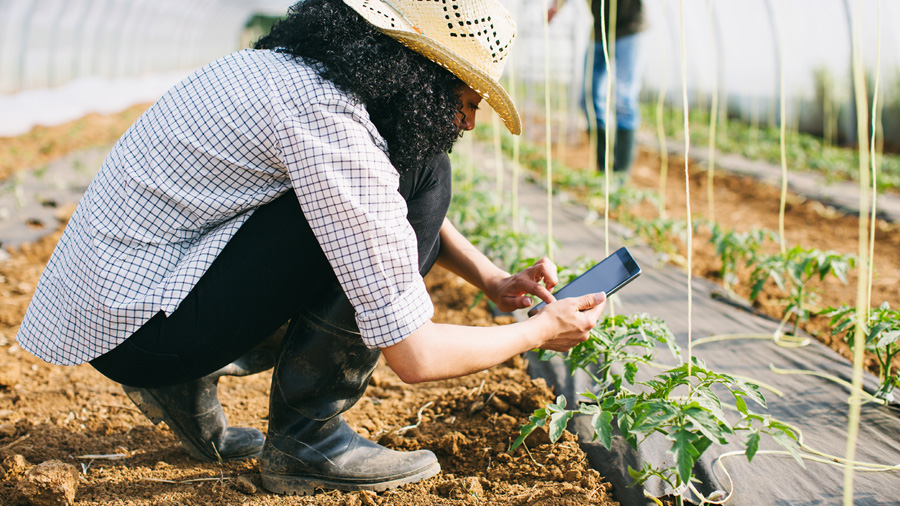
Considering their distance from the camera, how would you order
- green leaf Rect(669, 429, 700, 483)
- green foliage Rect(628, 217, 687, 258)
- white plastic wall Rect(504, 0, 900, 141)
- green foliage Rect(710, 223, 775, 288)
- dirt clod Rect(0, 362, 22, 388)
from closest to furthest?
green leaf Rect(669, 429, 700, 483) → dirt clod Rect(0, 362, 22, 388) → green foliage Rect(710, 223, 775, 288) → green foliage Rect(628, 217, 687, 258) → white plastic wall Rect(504, 0, 900, 141)

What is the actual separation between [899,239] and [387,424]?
3088mm

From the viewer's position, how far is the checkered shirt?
1.00 metres

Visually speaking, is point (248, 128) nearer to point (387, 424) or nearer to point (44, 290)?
point (44, 290)

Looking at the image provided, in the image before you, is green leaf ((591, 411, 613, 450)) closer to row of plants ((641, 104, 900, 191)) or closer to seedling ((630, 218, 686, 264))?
seedling ((630, 218, 686, 264))

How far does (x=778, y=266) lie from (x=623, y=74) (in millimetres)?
2320

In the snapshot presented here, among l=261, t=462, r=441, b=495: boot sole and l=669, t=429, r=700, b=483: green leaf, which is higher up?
l=669, t=429, r=700, b=483: green leaf

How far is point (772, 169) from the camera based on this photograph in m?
5.64

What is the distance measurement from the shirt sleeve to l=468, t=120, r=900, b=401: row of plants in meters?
0.85

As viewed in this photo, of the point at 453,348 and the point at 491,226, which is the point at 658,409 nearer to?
the point at 453,348

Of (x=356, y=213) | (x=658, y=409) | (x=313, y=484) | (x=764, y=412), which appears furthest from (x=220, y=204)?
(x=764, y=412)

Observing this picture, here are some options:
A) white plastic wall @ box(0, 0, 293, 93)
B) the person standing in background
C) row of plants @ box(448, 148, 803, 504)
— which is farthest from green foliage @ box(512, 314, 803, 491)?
white plastic wall @ box(0, 0, 293, 93)

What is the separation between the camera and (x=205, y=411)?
1373 mm

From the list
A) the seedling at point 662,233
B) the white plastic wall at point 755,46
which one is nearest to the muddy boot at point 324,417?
the seedling at point 662,233

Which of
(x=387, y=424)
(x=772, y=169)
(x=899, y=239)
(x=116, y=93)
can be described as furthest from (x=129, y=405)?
(x=116, y=93)
